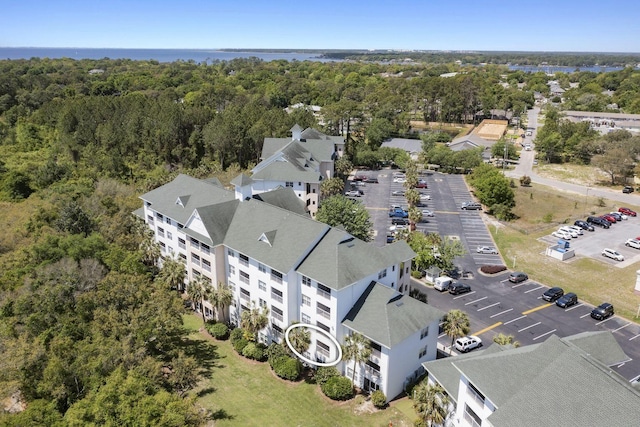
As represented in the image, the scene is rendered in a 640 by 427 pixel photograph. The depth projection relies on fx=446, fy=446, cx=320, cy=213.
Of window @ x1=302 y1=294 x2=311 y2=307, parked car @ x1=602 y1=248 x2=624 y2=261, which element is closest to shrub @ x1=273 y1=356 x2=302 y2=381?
window @ x1=302 y1=294 x2=311 y2=307

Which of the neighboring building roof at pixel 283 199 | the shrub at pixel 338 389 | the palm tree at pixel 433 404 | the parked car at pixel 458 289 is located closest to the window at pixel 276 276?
the shrub at pixel 338 389

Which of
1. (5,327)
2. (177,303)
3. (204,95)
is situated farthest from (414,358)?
(204,95)

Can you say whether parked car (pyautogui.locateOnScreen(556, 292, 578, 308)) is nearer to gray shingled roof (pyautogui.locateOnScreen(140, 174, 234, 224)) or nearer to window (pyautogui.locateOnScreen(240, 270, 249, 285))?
window (pyautogui.locateOnScreen(240, 270, 249, 285))

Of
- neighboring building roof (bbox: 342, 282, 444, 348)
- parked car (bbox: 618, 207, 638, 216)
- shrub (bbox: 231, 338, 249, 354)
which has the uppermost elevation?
neighboring building roof (bbox: 342, 282, 444, 348)

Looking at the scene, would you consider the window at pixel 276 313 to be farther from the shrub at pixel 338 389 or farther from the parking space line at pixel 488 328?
the parking space line at pixel 488 328

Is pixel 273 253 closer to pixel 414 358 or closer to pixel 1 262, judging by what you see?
pixel 414 358
